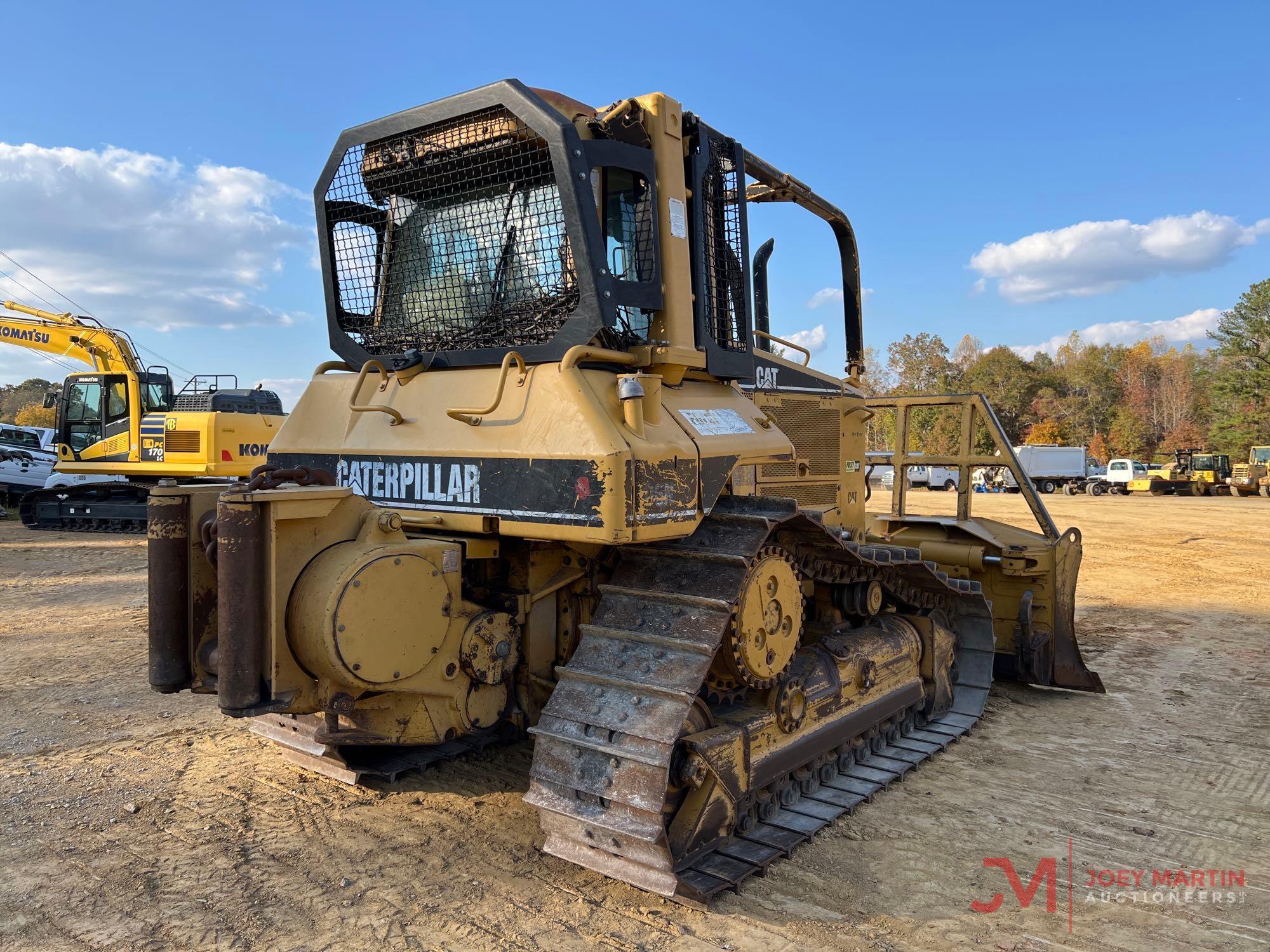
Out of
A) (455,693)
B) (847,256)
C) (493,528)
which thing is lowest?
(455,693)

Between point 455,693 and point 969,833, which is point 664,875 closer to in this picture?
point 455,693

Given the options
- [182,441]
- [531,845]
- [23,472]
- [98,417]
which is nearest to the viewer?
[531,845]

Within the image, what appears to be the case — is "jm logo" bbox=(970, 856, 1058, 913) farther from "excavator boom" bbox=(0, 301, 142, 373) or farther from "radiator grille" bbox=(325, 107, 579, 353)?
"excavator boom" bbox=(0, 301, 142, 373)

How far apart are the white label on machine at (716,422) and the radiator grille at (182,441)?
45.8 ft

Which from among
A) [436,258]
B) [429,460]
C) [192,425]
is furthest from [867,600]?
[192,425]

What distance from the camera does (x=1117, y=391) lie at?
65.5m

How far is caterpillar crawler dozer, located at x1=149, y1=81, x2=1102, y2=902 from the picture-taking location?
3305 mm

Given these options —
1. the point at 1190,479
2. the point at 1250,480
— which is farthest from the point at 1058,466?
the point at 1250,480

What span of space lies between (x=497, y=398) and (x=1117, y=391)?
7194cm

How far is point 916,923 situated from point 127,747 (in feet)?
14.4

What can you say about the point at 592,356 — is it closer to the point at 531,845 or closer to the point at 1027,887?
the point at 531,845

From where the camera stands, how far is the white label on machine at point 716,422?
3.97 metres

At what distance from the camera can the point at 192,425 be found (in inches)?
621

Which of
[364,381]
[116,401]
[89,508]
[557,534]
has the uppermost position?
[116,401]
